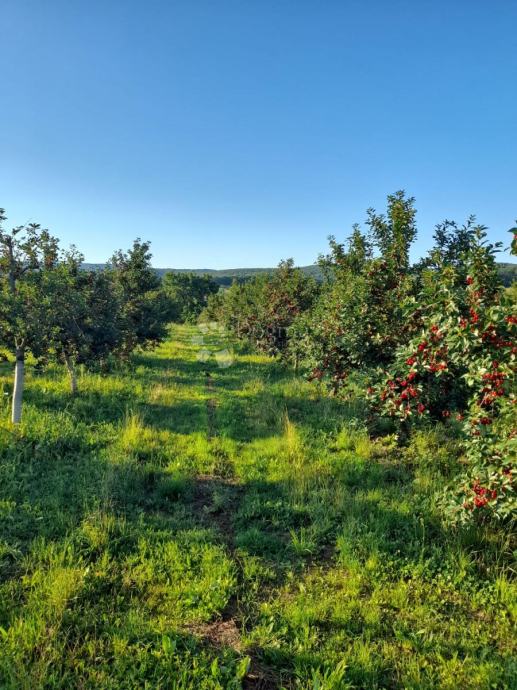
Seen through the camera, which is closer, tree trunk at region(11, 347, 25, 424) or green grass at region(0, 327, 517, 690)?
green grass at region(0, 327, 517, 690)

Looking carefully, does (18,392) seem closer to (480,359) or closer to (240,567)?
(240,567)

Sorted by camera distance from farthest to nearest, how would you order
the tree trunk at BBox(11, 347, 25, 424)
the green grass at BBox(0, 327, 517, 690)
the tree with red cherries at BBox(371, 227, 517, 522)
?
the tree trunk at BBox(11, 347, 25, 424)
the tree with red cherries at BBox(371, 227, 517, 522)
the green grass at BBox(0, 327, 517, 690)

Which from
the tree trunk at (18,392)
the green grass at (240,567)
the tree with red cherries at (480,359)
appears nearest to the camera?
the green grass at (240,567)

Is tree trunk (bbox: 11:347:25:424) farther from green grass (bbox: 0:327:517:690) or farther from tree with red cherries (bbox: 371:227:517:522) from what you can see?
tree with red cherries (bbox: 371:227:517:522)

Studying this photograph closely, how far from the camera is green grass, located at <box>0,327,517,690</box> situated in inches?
128

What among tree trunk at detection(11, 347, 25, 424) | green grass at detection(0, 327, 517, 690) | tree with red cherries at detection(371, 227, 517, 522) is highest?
tree with red cherries at detection(371, 227, 517, 522)

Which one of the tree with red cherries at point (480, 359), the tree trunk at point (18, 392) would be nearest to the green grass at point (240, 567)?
the tree trunk at point (18, 392)

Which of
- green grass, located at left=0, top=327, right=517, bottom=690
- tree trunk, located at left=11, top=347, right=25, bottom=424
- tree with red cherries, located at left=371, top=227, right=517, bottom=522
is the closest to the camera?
green grass, located at left=0, top=327, right=517, bottom=690

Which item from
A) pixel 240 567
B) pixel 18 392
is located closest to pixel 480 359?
pixel 240 567

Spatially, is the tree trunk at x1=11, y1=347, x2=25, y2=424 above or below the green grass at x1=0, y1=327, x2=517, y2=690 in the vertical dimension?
→ above

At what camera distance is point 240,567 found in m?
4.56

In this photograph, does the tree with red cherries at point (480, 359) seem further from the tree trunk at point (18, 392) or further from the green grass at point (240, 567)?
the tree trunk at point (18, 392)

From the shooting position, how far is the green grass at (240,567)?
3242 millimetres

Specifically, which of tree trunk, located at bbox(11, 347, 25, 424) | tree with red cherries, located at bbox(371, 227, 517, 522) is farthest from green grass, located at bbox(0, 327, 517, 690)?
tree with red cherries, located at bbox(371, 227, 517, 522)
